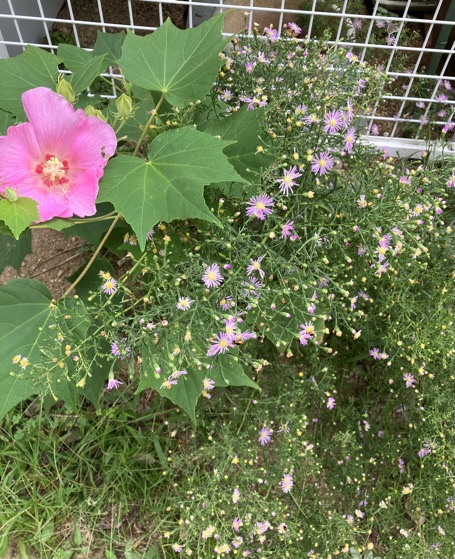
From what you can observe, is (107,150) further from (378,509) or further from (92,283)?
(378,509)

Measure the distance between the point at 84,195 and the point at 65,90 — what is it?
0.70 ft

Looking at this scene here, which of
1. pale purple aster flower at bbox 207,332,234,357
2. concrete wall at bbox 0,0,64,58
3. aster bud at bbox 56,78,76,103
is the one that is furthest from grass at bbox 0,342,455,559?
concrete wall at bbox 0,0,64,58

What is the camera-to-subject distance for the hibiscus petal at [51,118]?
3.43 feet

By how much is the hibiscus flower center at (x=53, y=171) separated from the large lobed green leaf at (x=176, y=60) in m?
0.24

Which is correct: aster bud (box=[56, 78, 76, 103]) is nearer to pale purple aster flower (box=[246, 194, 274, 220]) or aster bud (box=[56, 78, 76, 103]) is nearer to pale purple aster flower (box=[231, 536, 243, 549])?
pale purple aster flower (box=[246, 194, 274, 220])

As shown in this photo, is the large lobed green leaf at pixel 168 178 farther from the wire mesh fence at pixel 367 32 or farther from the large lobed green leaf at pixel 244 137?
the wire mesh fence at pixel 367 32

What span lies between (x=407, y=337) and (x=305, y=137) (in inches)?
25.4

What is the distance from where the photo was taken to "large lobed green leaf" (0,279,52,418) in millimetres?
1208

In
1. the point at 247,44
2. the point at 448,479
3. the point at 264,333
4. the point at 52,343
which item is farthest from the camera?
the point at 448,479

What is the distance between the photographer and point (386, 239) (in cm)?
129

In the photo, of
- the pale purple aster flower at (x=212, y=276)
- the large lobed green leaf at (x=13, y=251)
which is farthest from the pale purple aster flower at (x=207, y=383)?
the large lobed green leaf at (x=13, y=251)

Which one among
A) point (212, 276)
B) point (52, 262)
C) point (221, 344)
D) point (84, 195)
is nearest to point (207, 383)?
point (221, 344)

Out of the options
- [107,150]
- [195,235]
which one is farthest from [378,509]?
[107,150]

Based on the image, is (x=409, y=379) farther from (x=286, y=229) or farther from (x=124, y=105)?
(x=124, y=105)
